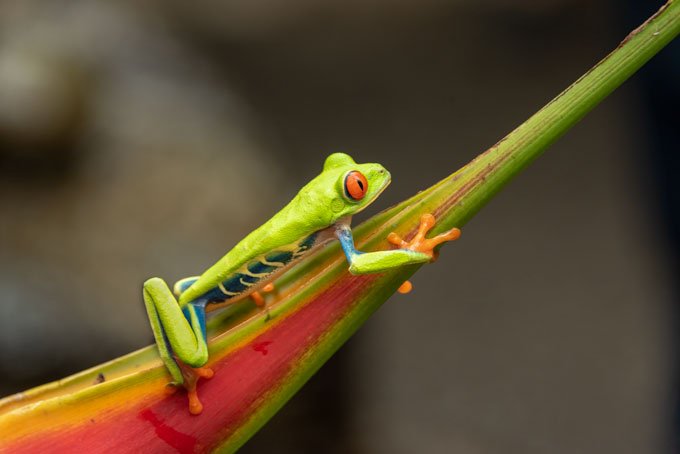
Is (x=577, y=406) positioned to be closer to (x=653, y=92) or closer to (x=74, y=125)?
(x=653, y=92)

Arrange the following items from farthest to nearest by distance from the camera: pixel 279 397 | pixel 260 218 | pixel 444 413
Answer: pixel 444 413 → pixel 260 218 → pixel 279 397

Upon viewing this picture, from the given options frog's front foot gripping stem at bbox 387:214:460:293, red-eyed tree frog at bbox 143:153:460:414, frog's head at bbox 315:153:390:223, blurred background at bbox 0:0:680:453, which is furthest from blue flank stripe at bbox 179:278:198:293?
blurred background at bbox 0:0:680:453

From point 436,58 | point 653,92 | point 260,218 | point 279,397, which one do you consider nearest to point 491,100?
point 436,58

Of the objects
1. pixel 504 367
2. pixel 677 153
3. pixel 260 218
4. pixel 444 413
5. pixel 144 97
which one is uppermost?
pixel 677 153

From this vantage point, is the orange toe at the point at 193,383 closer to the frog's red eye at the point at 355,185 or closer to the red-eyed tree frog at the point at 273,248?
the red-eyed tree frog at the point at 273,248

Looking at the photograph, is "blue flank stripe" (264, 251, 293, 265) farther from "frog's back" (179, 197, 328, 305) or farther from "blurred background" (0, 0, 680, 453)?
"blurred background" (0, 0, 680, 453)

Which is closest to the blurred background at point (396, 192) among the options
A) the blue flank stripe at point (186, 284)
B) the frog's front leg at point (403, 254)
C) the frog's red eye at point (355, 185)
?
the blue flank stripe at point (186, 284)
